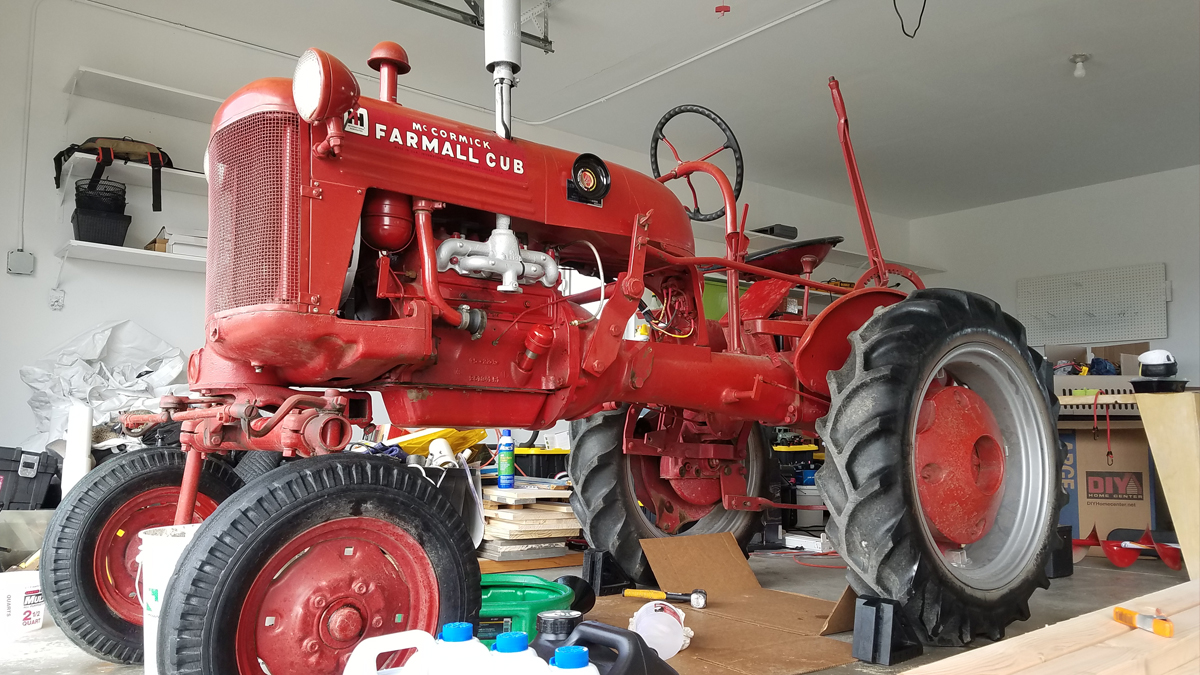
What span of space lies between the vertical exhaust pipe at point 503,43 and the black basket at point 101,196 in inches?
138

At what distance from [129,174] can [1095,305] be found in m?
8.98

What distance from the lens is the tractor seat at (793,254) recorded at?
338cm

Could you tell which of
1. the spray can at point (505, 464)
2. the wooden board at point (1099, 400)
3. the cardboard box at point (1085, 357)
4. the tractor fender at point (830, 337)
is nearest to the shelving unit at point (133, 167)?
the spray can at point (505, 464)

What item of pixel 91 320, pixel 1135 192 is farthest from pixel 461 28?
pixel 1135 192

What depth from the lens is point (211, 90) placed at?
5.43 meters

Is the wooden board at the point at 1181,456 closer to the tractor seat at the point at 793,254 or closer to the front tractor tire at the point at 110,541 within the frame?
the tractor seat at the point at 793,254

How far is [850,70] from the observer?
6090 millimetres

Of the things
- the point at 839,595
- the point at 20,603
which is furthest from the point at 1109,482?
the point at 20,603

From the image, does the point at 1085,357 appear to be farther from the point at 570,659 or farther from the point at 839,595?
the point at 570,659

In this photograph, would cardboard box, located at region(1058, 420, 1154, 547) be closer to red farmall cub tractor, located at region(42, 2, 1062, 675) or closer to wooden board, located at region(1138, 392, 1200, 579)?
wooden board, located at region(1138, 392, 1200, 579)

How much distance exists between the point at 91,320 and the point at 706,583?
3959mm

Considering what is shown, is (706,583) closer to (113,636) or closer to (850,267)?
(113,636)

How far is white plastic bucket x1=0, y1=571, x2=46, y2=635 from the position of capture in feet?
8.59

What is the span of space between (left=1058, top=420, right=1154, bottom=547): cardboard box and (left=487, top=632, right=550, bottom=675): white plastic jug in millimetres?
4026
